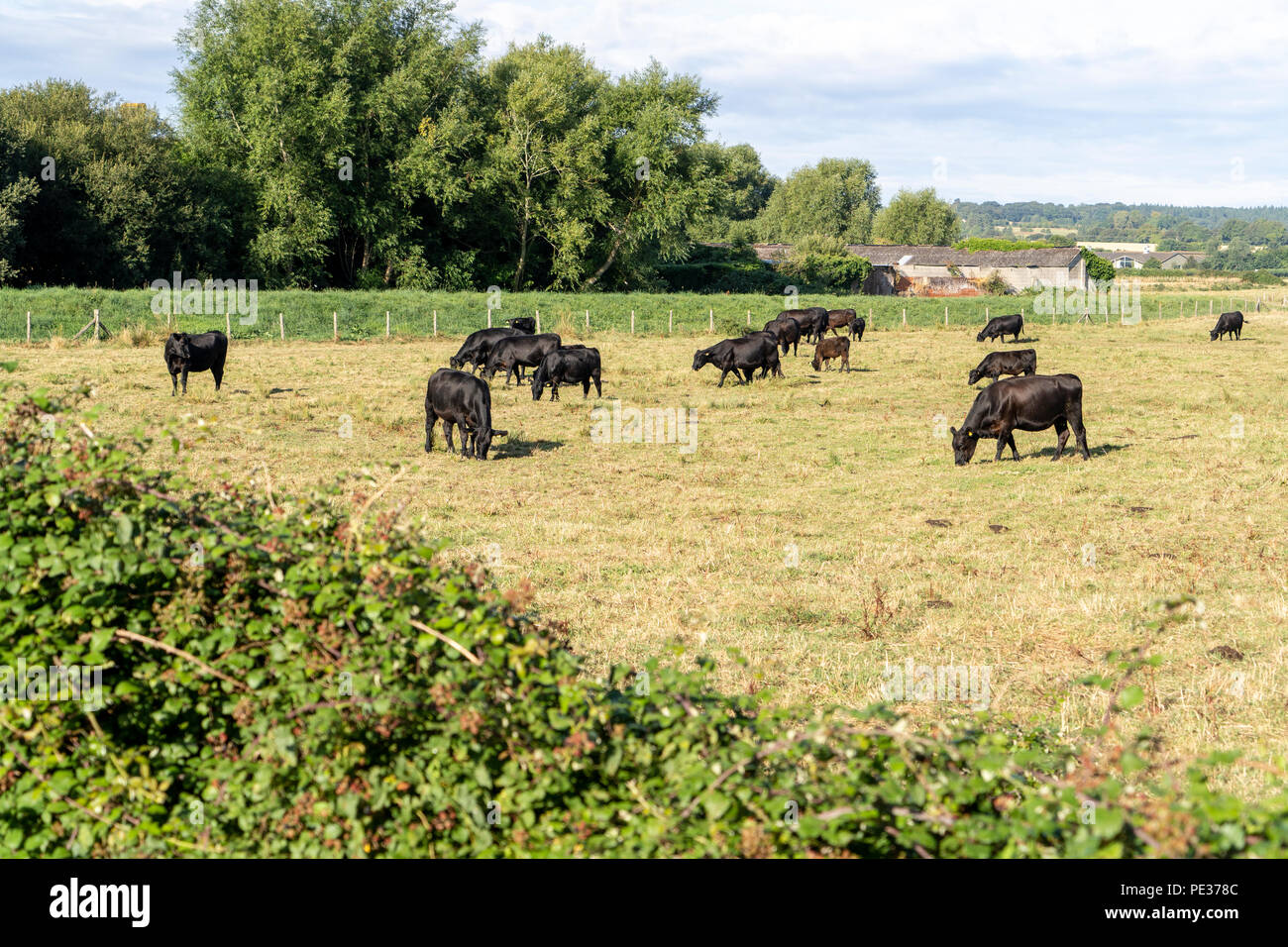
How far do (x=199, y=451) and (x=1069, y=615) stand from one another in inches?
533

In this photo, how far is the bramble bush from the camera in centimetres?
335

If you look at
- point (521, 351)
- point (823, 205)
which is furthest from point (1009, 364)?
point (823, 205)

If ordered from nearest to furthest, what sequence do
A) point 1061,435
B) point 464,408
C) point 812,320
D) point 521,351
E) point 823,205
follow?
point 464,408 → point 1061,435 → point 521,351 → point 812,320 → point 823,205

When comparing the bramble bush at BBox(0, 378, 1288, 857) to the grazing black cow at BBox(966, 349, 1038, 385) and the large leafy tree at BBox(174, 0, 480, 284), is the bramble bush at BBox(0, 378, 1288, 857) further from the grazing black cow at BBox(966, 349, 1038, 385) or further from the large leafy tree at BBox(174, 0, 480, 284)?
the large leafy tree at BBox(174, 0, 480, 284)

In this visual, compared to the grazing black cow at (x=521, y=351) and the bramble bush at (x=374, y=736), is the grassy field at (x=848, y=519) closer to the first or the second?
the bramble bush at (x=374, y=736)

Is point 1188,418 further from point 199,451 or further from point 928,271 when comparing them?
point 928,271

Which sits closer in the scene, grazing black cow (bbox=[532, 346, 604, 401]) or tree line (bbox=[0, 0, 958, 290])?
grazing black cow (bbox=[532, 346, 604, 401])

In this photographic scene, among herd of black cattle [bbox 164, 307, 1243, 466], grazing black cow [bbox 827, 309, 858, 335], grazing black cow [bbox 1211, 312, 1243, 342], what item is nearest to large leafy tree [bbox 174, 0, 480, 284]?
herd of black cattle [bbox 164, 307, 1243, 466]

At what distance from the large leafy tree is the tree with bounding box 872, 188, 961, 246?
64949 mm

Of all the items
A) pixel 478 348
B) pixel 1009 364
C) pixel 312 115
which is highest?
pixel 312 115

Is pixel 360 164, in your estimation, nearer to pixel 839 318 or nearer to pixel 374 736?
pixel 839 318

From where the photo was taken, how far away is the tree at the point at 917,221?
4190 inches

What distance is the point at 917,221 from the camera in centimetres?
10731

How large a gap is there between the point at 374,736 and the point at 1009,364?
29413 mm
